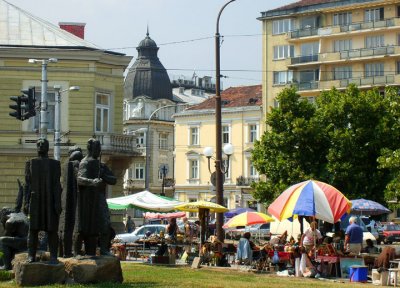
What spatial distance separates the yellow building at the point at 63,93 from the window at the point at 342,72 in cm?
3424

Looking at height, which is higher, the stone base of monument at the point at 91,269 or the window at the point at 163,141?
the window at the point at 163,141

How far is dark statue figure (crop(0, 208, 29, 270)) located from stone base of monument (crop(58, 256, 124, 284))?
76.3 inches

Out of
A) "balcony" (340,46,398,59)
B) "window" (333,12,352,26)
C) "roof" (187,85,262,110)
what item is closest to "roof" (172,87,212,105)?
"roof" (187,85,262,110)

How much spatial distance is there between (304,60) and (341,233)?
49.7m

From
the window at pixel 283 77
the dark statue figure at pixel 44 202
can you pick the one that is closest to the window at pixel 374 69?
the window at pixel 283 77

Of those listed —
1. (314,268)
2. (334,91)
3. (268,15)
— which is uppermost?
(268,15)

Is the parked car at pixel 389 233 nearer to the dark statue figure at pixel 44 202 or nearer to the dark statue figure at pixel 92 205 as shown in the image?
the dark statue figure at pixel 92 205

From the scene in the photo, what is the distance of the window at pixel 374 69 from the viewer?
254ft

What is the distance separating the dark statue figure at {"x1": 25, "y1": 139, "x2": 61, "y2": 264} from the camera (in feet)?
59.9

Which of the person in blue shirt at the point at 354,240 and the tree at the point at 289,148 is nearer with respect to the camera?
the person in blue shirt at the point at 354,240

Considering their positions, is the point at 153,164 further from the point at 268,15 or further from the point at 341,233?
the point at 341,233

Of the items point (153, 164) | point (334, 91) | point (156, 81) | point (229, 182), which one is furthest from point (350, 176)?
point (156, 81)

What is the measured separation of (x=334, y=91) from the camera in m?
56.4

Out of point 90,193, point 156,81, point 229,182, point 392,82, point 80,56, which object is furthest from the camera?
point 156,81
